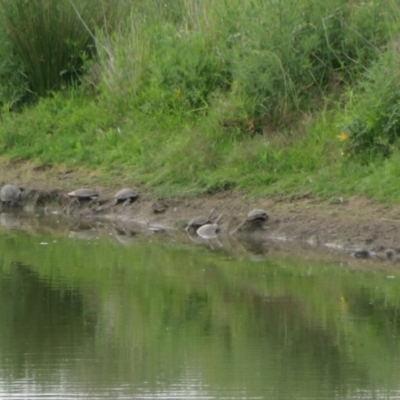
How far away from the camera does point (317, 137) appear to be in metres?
10.6

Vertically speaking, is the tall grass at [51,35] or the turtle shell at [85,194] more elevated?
the tall grass at [51,35]

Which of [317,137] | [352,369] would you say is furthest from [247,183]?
[352,369]

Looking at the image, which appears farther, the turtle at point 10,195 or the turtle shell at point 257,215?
the turtle at point 10,195

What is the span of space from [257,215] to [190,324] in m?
3.10

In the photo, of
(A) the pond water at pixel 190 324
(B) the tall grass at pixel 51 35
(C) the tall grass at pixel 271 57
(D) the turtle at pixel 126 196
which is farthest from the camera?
(B) the tall grass at pixel 51 35

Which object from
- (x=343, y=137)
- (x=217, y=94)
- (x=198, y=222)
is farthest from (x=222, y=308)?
(x=217, y=94)

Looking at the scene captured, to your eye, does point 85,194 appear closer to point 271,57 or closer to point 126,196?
point 126,196

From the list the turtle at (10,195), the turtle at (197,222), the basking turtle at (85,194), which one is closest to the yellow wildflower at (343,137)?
the turtle at (197,222)

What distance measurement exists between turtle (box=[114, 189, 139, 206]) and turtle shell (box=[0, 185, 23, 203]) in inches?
51.0

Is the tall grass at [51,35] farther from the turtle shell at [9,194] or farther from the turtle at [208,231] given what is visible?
the turtle at [208,231]

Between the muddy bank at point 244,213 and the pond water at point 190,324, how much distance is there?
0.53m

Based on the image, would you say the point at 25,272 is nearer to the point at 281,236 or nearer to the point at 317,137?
the point at 281,236

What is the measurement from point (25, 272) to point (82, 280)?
0.56 m

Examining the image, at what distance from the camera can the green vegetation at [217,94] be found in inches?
404
